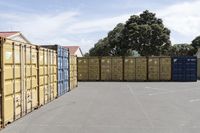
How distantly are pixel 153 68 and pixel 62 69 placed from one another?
1842 cm

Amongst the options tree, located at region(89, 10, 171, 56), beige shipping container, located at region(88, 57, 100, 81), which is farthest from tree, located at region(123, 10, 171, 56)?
beige shipping container, located at region(88, 57, 100, 81)

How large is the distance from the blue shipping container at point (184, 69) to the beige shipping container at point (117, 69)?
541 centimetres

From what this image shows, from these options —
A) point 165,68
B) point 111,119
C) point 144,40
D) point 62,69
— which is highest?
point 144,40

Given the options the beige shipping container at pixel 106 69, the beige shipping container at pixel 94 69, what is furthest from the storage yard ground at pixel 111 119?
the beige shipping container at pixel 94 69

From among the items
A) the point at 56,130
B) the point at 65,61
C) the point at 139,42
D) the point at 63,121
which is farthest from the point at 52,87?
the point at 139,42

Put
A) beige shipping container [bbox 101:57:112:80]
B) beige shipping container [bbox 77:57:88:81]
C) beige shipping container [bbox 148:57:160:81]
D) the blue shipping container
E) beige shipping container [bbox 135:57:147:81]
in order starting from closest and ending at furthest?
the blue shipping container, beige shipping container [bbox 148:57:160:81], beige shipping container [bbox 135:57:147:81], beige shipping container [bbox 101:57:112:80], beige shipping container [bbox 77:57:88:81]

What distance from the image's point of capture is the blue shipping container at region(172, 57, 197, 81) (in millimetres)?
39688

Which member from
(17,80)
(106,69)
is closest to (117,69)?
(106,69)

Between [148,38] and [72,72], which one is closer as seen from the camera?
[72,72]

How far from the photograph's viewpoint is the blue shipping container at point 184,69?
3969 centimetres

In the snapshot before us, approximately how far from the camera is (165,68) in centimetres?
3991

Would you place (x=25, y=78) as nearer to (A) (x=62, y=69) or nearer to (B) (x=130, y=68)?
(A) (x=62, y=69)

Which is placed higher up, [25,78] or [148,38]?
[148,38]

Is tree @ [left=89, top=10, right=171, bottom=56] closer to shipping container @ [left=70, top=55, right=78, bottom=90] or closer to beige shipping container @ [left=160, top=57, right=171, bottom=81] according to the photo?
beige shipping container @ [left=160, top=57, right=171, bottom=81]
